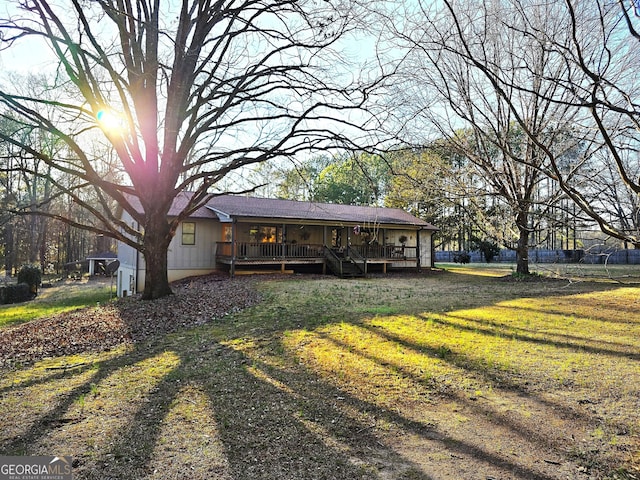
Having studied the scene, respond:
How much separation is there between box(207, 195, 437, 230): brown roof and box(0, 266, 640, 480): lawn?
12061 millimetres

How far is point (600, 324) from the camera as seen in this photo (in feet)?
26.8

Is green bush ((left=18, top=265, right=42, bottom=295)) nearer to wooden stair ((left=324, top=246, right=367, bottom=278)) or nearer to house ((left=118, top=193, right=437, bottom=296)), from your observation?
house ((left=118, top=193, right=437, bottom=296))

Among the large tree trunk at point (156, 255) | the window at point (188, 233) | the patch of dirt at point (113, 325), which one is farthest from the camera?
the window at point (188, 233)

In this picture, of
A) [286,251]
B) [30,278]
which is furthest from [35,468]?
[30,278]

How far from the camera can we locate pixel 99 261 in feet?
117

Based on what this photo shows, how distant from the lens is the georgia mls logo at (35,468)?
3053 millimetres

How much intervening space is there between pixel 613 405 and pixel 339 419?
2902mm

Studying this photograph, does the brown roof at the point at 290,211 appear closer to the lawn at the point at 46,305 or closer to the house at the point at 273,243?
the house at the point at 273,243

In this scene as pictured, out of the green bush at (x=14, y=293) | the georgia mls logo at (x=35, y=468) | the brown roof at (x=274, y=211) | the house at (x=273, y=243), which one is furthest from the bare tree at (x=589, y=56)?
the green bush at (x=14, y=293)

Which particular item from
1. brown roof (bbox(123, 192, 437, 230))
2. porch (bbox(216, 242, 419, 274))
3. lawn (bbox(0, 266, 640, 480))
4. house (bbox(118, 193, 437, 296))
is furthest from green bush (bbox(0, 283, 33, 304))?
lawn (bbox(0, 266, 640, 480))

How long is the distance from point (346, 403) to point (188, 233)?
17.3m

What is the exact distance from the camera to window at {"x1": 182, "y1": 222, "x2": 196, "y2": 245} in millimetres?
19844

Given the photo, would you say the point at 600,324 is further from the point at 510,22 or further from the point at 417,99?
the point at 510,22

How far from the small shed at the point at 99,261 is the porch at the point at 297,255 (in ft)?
61.4
